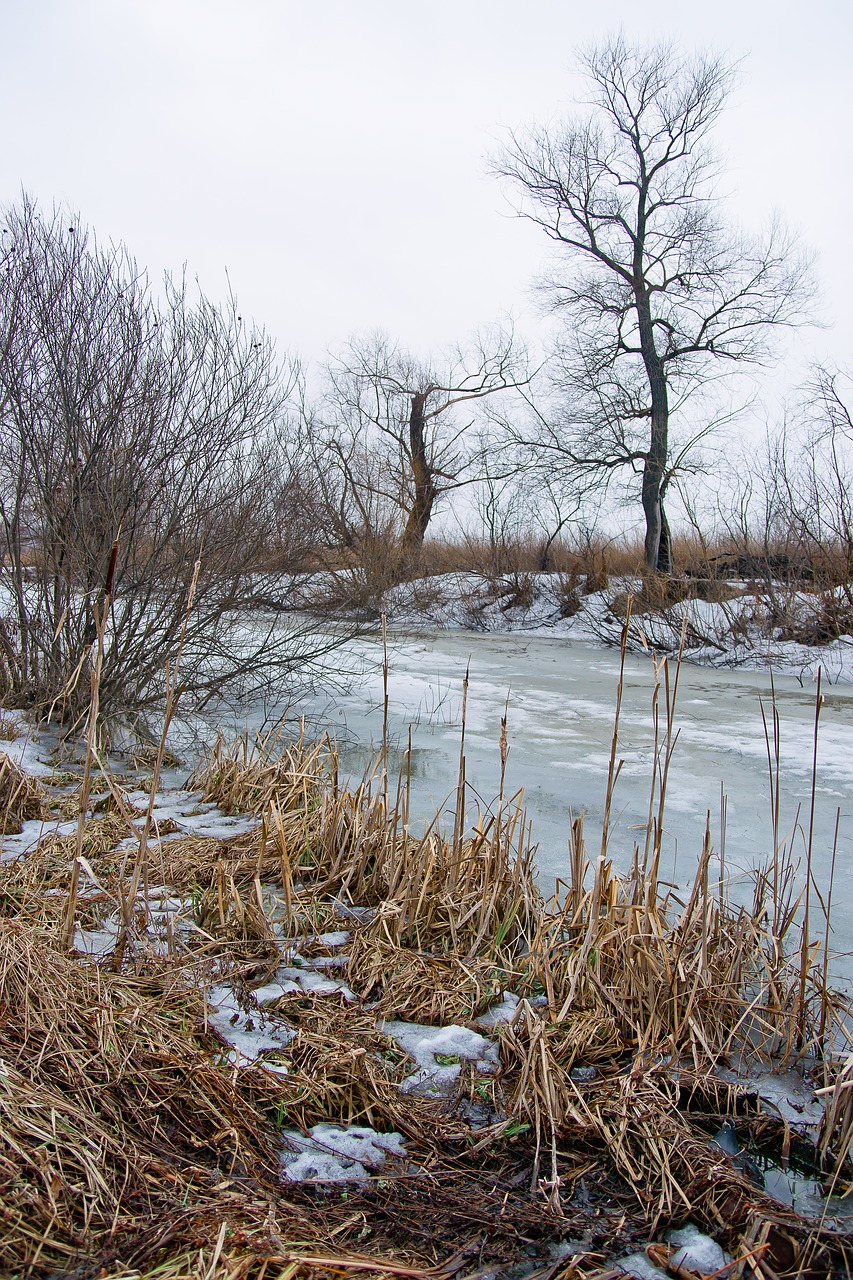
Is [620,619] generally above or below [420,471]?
below

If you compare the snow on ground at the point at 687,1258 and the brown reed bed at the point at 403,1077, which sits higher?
the brown reed bed at the point at 403,1077

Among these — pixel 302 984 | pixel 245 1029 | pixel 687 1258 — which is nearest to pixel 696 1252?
pixel 687 1258

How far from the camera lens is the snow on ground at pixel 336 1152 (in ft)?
6.24

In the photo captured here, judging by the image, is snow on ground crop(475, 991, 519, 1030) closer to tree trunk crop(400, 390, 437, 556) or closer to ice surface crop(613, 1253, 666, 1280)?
ice surface crop(613, 1253, 666, 1280)

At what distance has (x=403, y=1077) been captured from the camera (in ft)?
7.61

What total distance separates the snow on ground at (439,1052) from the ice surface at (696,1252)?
66 centimetres

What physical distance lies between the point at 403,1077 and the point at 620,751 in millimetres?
5139

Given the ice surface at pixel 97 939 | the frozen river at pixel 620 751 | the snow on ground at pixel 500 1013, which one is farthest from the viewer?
the frozen river at pixel 620 751

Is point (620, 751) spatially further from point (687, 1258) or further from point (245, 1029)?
point (687, 1258)

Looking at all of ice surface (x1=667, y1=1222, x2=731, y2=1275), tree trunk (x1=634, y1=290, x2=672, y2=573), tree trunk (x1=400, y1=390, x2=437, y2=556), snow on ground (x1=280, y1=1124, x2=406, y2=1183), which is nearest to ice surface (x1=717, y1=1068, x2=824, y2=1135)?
ice surface (x1=667, y1=1222, x2=731, y2=1275)

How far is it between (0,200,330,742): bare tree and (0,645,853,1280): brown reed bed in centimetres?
312

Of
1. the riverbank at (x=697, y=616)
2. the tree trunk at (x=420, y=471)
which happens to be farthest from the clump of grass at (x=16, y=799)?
the tree trunk at (x=420, y=471)

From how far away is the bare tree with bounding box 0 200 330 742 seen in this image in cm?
618

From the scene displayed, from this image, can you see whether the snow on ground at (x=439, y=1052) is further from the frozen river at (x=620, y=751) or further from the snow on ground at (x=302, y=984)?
the frozen river at (x=620, y=751)
